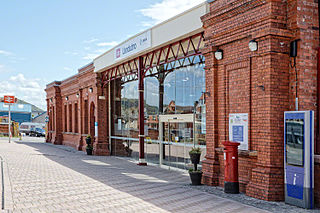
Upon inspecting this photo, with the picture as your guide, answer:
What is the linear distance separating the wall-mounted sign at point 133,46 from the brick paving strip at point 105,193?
566 cm

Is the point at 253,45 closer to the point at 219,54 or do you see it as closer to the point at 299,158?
the point at 219,54

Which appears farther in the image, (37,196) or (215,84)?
(215,84)

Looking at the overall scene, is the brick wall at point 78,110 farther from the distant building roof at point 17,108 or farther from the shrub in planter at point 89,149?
the distant building roof at point 17,108

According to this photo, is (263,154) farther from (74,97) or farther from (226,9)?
(74,97)

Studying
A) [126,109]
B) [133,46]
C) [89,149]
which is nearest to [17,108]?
[89,149]

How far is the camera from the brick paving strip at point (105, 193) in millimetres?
8312

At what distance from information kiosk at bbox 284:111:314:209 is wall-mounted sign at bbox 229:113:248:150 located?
62.1 inches

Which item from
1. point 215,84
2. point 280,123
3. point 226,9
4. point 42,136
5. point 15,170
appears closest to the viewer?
point 280,123

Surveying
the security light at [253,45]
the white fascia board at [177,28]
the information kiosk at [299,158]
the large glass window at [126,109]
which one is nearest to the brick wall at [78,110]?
the large glass window at [126,109]

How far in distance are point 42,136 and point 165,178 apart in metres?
47.7

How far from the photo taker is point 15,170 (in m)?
14.6

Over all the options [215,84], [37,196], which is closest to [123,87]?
[215,84]

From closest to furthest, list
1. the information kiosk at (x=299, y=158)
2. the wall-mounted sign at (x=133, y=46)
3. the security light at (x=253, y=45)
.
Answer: the information kiosk at (x=299, y=158), the security light at (x=253, y=45), the wall-mounted sign at (x=133, y=46)

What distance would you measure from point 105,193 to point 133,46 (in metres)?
9.06
